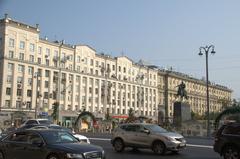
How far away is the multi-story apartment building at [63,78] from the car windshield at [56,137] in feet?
209

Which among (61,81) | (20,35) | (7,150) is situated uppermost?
(20,35)

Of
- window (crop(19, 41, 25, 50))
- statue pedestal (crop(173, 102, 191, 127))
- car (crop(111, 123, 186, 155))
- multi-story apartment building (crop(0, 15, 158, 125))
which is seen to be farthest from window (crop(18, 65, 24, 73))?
car (crop(111, 123, 186, 155))

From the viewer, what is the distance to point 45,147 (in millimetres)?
12609

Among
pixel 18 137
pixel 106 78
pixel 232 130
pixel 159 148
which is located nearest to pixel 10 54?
pixel 106 78

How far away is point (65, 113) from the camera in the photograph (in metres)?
93.1

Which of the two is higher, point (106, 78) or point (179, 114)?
point (106, 78)

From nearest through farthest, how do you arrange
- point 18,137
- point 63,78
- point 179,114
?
point 18,137 → point 179,114 → point 63,78

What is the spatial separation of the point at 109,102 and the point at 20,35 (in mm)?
35030

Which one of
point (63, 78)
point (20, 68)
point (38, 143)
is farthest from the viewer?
point (63, 78)

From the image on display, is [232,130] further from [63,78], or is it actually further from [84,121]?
[63,78]

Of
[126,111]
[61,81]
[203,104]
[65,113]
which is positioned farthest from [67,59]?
[203,104]

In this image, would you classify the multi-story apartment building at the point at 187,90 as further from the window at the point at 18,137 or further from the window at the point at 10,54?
the window at the point at 18,137

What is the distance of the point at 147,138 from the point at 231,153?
4.96m

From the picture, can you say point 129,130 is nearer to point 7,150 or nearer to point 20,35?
point 7,150
